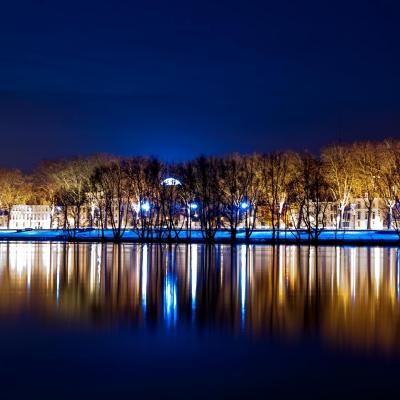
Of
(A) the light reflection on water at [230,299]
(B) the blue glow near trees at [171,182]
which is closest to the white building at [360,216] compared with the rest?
(B) the blue glow near trees at [171,182]

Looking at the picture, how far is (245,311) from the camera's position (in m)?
22.0

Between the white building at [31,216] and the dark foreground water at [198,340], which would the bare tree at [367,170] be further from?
the white building at [31,216]

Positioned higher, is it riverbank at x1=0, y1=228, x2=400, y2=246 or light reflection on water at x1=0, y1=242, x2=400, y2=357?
riverbank at x1=0, y1=228, x2=400, y2=246

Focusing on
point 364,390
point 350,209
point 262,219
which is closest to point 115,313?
point 364,390

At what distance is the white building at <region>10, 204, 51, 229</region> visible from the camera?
6624 inches

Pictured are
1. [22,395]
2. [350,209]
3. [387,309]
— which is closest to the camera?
[22,395]

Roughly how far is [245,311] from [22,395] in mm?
10677

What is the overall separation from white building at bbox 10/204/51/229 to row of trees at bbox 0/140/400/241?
→ 53.8m

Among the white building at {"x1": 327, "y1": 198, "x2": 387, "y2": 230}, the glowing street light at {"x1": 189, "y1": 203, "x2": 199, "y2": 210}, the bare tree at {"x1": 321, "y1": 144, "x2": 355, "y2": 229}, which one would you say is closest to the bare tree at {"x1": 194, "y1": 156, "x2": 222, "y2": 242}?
the glowing street light at {"x1": 189, "y1": 203, "x2": 199, "y2": 210}

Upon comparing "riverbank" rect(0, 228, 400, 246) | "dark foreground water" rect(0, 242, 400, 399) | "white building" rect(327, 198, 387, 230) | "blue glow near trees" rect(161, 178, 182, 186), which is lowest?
"dark foreground water" rect(0, 242, 400, 399)

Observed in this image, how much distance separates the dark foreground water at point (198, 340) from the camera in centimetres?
1292

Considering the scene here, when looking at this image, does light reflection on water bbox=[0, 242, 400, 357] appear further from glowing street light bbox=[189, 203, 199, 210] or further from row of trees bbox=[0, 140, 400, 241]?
glowing street light bbox=[189, 203, 199, 210]

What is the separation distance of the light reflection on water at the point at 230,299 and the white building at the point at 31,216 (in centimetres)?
13096

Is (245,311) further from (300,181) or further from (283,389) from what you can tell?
(300,181)
